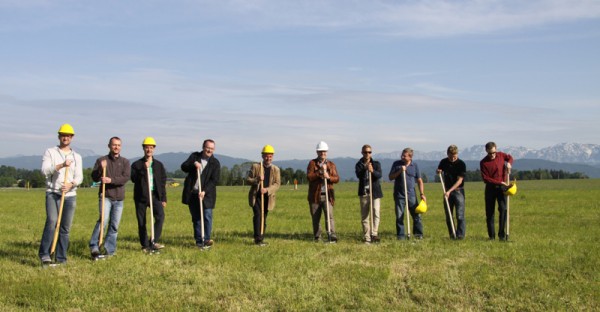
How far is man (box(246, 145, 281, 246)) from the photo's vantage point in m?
13.6

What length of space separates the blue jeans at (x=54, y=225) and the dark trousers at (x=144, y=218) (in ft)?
5.72

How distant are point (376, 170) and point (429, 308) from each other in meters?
6.08

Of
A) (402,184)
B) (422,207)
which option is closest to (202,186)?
(402,184)

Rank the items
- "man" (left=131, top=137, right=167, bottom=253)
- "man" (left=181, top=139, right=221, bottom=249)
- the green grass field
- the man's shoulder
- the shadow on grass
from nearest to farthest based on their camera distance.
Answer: the green grass field
the shadow on grass
"man" (left=131, top=137, right=167, bottom=253)
"man" (left=181, top=139, right=221, bottom=249)
the man's shoulder

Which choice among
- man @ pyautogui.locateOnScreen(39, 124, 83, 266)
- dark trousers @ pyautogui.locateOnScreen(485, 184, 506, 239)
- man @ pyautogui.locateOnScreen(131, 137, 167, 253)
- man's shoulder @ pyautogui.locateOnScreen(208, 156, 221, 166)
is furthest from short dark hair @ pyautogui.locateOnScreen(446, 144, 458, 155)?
man @ pyautogui.locateOnScreen(39, 124, 83, 266)

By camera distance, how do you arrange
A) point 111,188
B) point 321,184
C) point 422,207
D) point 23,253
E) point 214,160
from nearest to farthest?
point 111,188 → point 23,253 → point 214,160 → point 422,207 → point 321,184

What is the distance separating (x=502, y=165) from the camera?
14172 mm

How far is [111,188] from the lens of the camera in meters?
11.7

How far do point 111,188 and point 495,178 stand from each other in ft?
30.5

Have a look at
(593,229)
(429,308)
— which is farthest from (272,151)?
(593,229)

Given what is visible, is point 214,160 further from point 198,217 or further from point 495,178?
point 495,178

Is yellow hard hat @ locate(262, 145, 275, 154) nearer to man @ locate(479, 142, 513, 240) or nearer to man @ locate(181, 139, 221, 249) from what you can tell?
man @ locate(181, 139, 221, 249)

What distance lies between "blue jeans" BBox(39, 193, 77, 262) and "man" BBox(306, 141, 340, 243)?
18.7 feet

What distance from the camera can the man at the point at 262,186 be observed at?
44.7 ft
